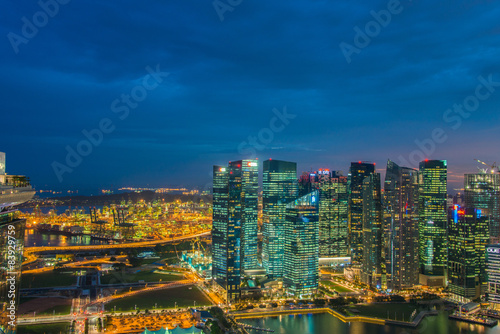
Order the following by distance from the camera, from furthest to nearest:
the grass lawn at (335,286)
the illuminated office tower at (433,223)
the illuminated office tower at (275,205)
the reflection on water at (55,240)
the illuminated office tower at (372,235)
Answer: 1. the reflection on water at (55,240)
2. the illuminated office tower at (433,223)
3. the illuminated office tower at (275,205)
4. the illuminated office tower at (372,235)
5. the grass lawn at (335,286)

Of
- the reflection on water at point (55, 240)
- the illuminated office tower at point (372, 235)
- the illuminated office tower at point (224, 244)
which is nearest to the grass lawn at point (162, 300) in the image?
the illuminated office tower at point (224, 244)

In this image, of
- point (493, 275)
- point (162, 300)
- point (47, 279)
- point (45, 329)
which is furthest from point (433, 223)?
point (47, 279)

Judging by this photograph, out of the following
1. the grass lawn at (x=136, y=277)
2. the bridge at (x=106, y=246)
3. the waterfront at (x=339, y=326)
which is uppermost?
the bridge at (x=106, y=246)

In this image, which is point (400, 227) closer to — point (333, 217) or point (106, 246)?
point (333, 217)

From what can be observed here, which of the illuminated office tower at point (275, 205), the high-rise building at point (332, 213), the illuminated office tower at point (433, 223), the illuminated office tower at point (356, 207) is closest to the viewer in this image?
the illuminated office tower at point (275, 205)

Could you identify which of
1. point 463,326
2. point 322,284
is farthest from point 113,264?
point 463,326

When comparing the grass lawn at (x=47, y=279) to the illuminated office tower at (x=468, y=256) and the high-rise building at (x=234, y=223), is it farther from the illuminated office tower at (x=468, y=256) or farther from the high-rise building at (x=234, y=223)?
the illuminated office tower at (x=468, y=256)
